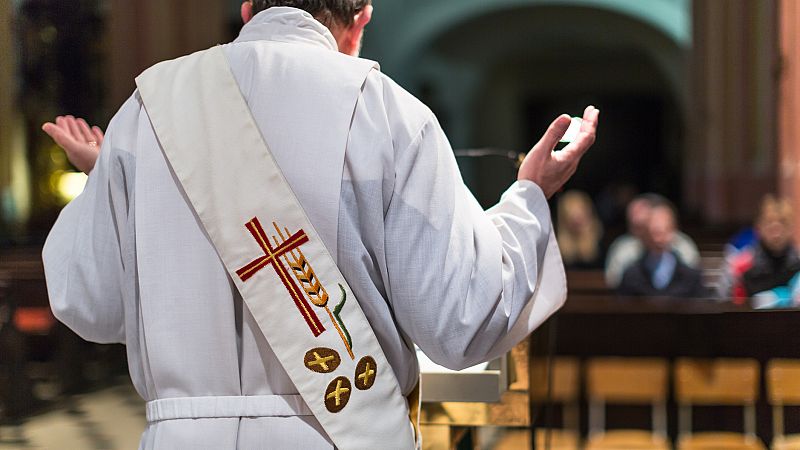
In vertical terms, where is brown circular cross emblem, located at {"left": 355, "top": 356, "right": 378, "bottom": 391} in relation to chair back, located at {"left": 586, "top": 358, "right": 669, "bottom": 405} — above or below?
above

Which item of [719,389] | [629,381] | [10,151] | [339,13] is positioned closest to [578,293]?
[629,381]

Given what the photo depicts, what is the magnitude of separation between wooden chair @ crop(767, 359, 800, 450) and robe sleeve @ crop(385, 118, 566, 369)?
2416 millimetres

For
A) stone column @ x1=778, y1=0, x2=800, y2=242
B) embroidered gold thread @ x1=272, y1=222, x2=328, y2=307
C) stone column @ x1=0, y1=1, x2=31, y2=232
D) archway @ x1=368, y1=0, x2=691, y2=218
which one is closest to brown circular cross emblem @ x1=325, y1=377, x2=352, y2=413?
embroidered gold thread @ x1=272, y1=222, x2=328, y2=307

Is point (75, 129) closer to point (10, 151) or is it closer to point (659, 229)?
point (10, 151)

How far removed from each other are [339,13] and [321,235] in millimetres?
379

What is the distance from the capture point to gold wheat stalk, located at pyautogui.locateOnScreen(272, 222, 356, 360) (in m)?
1.75

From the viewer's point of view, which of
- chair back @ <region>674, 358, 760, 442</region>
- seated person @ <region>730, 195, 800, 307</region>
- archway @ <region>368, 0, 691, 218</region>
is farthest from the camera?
archway @ <region>368, 0, 691, 218</region>

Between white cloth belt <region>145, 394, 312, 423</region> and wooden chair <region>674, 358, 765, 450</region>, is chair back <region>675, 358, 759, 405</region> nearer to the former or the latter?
wooden chair <region>674, 358, 765, 450</region>

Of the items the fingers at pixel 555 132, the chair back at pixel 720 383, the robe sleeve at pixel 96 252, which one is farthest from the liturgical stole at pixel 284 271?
the chair back at pixel 720 383

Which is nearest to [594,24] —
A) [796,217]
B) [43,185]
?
[796,217]

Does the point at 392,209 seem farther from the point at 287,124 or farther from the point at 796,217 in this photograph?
the point at 796,217

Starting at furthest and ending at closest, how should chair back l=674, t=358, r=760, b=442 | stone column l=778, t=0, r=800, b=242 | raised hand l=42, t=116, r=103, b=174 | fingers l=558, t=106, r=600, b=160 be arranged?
stone column l=778, t=0, r=800, b=242
chair back l=674, t=358, r=760, b=442
raised hand l=42, t=116, r=103, b=174
fingers l=558, t=106, r=600, b=160

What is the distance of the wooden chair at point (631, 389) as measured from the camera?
5.32 m

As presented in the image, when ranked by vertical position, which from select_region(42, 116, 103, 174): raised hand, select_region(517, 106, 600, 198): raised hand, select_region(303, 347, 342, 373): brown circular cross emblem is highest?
select_region(42, 116, 103, 174): raised hand
